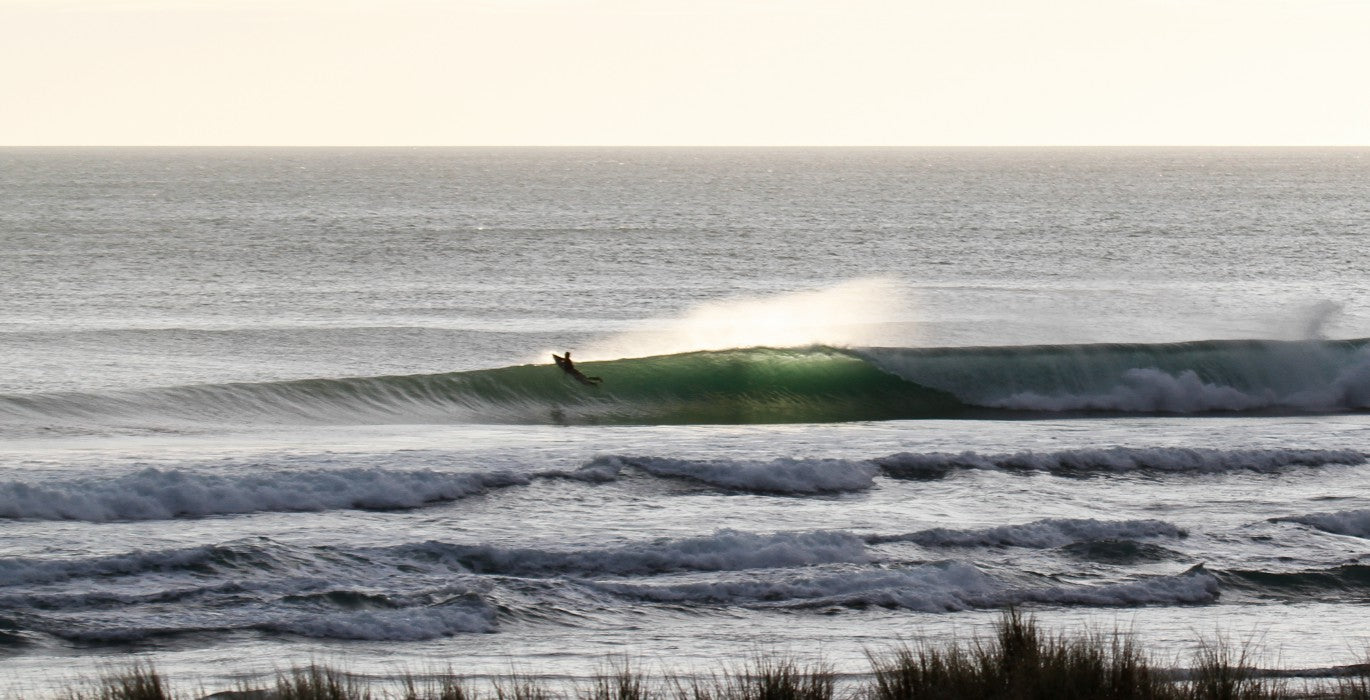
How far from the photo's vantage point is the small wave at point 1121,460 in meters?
17.2

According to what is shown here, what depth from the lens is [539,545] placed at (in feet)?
42.8

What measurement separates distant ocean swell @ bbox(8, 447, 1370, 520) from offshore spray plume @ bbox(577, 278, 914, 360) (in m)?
10.9

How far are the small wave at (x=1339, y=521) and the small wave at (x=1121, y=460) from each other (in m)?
2.98

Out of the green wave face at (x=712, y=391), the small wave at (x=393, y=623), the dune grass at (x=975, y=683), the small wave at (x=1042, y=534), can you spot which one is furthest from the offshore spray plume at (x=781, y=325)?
the dune grass at (x=975, y=683)

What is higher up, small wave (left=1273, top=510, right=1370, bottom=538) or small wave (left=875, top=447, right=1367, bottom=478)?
small wave (left=875, top=447, right=1367, bottom=478)

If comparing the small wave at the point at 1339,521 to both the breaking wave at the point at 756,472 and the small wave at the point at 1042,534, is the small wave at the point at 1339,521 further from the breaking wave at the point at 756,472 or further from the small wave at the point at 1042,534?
the breaking wave at the point at 756,472

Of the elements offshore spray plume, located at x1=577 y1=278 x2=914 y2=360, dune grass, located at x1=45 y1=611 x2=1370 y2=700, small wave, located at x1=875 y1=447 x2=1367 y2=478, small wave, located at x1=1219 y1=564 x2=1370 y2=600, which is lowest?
small wave, located at x1=1219 y1=564 x2=1370 y2=600

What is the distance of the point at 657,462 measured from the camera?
16750mm

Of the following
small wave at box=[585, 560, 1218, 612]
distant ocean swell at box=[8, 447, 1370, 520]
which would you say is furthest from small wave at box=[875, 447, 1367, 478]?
small wave at box=[585, 560, 1218, 612]

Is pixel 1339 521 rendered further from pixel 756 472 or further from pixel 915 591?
pixel 756 472

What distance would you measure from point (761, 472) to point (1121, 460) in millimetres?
4334

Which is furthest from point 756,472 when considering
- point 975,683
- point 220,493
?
point 975,683

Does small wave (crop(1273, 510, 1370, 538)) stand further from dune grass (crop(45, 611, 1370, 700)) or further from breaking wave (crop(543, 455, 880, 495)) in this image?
dune grass (crop(45, 611, 1370, 700))

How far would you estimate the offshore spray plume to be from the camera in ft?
98.4
